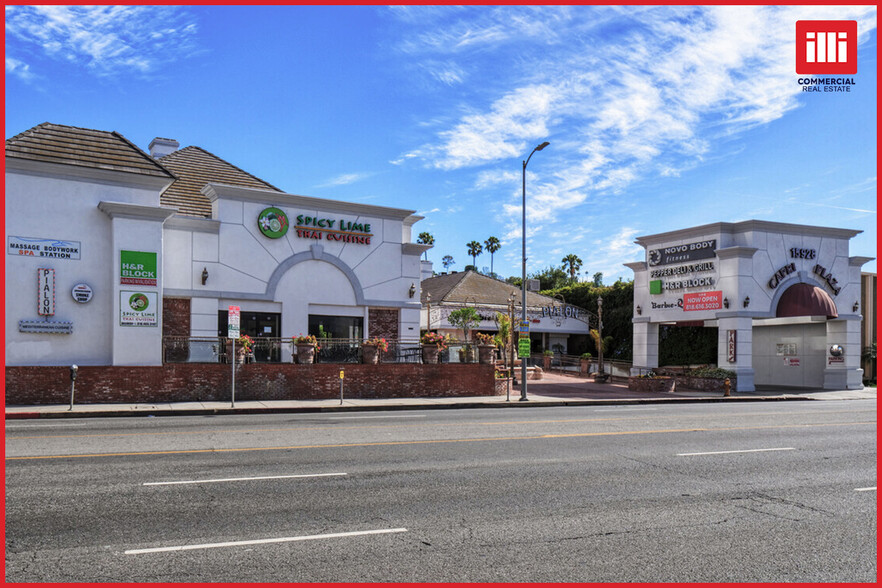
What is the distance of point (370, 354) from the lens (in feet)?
82.4

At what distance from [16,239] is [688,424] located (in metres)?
19.5

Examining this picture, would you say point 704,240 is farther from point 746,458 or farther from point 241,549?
point 241,549

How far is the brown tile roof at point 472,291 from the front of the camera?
160 ft

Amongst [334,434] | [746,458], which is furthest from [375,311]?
→ [746,458]

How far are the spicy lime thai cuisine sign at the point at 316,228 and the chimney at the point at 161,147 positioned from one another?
9375 mm

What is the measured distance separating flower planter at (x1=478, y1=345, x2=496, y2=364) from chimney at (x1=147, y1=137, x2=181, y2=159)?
56.5 feet

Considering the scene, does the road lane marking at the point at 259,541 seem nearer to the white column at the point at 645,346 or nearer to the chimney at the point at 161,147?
the chimney at the point at 161,147

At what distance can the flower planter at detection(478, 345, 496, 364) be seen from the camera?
27.3 m

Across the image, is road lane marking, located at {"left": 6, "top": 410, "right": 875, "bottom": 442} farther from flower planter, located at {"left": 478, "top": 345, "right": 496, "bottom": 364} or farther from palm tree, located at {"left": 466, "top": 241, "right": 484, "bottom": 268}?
palm tree, located at {"left": 466, "top": 241, "right": 484, "bottom": 268}

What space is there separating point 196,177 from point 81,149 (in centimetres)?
764

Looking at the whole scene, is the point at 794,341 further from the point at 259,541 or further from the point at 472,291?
the point at 259,541

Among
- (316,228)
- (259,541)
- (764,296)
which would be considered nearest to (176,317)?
(316,228)

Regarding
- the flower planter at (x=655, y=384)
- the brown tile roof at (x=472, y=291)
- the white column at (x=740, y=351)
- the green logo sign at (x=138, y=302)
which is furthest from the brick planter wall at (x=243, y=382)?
the brown tile roof at (x=472, y=291)

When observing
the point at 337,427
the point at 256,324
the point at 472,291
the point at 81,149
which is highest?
the point at 81,149
